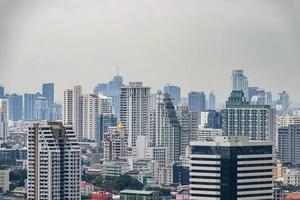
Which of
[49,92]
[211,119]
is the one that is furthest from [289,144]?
[49,92]

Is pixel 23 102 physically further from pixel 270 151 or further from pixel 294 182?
pixel 270 151

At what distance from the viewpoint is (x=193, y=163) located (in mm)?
7480

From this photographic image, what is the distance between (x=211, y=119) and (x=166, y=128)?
896 millimetres

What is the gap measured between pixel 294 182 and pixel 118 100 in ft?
22.7

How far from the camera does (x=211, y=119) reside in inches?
A: 595

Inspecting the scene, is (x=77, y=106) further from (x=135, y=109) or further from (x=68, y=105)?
(x=135, y=109)

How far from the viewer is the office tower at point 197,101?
57.4ft

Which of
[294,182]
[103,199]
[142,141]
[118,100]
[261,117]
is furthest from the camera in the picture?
[118,100]

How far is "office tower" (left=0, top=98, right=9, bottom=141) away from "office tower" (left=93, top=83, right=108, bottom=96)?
1.43 metres

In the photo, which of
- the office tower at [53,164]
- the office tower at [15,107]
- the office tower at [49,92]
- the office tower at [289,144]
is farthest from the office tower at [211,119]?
the office tower at [53,164]

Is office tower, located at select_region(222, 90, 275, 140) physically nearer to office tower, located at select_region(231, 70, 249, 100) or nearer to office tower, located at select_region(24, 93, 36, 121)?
office tower, located at select_region(231, 70, 249, 100)

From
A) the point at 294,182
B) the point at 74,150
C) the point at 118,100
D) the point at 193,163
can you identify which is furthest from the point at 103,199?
the point at 118,100

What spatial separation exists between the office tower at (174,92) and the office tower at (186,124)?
0.68 feet

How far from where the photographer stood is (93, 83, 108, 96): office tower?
1953 centimetres
